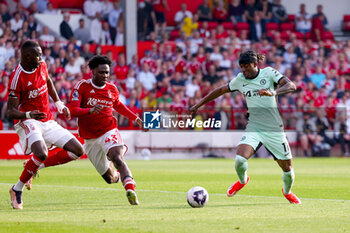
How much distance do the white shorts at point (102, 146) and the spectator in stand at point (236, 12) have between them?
21.5 metres

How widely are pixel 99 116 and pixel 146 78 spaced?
15.6 meters

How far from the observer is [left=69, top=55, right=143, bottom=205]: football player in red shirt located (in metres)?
9.88

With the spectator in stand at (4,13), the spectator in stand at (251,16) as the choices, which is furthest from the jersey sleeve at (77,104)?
the spectator in stand at (251,16)

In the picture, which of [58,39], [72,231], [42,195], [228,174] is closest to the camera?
[72,231]

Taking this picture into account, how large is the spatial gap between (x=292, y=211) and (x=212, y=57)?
19.1m

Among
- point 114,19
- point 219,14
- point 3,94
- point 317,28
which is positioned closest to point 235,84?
point 3,94

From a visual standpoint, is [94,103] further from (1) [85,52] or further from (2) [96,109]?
(1) [85,52]

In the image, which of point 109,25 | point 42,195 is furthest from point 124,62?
point 42,195

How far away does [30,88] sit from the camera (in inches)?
381

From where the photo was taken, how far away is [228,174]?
668 inches

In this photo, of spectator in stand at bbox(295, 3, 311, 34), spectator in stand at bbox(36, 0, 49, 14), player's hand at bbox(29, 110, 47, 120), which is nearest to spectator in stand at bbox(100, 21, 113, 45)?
spectator in stand at bbox(36, 0, 49, 14)

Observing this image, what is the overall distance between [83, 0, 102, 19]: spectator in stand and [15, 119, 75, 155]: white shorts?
18469mm

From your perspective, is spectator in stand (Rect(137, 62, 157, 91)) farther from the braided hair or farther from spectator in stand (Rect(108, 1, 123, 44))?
the braided hair

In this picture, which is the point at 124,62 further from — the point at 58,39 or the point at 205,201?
the point at 205,201
